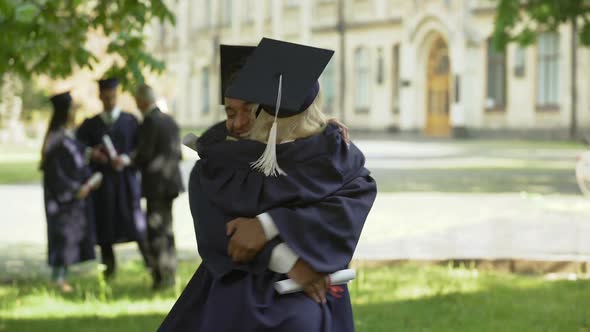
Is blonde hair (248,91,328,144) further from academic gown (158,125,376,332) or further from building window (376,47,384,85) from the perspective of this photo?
building window (376,47,384,85)

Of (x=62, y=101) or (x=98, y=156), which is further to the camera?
(x=98, y=156)

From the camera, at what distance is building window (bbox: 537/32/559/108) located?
4109 centimetres

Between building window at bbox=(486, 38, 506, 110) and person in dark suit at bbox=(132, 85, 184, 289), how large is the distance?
36.2 m

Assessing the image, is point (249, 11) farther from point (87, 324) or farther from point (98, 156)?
point (87, 324)

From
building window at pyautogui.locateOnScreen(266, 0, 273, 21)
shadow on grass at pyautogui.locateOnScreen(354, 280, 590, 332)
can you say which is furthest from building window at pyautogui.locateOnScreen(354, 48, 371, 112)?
shadow on grass at pyautogui.locateOnScreen(354, 280, 590, 332)

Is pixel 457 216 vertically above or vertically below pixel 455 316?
below

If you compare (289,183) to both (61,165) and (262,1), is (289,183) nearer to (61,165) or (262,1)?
(61,165)

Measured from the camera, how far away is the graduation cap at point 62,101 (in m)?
8.95

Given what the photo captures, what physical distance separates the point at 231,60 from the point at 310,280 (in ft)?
2.67

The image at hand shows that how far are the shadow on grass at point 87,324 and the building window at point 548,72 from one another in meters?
35.7

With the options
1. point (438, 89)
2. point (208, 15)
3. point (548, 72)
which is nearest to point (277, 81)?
point (548, 72)

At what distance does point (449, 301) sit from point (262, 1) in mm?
50885

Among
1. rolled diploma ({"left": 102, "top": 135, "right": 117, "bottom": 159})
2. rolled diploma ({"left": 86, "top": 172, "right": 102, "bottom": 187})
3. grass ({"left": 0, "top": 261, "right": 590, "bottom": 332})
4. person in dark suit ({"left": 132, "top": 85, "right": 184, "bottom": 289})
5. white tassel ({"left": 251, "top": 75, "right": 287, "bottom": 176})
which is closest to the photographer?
white tassel ({"left": 251, "top": 75, "right": 287, "bottom": 176})

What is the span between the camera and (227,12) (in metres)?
62.0
